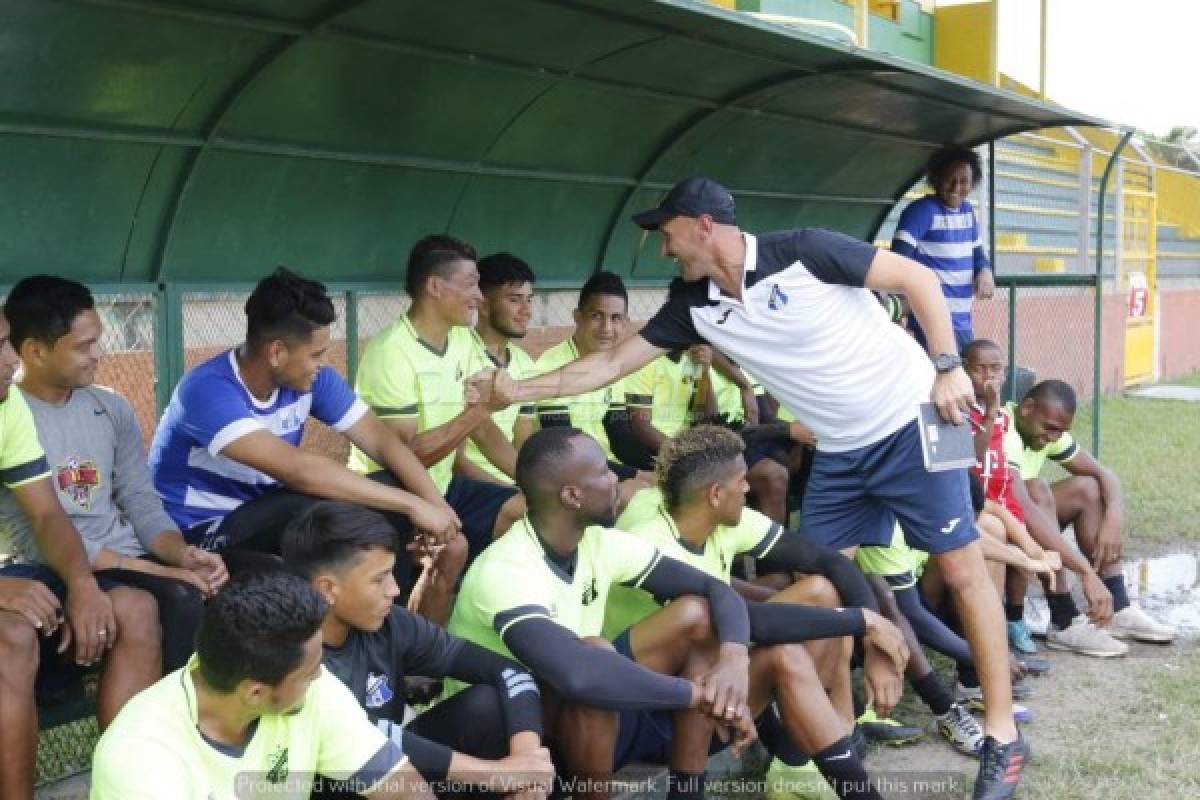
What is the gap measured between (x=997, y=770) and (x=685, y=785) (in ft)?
3.22

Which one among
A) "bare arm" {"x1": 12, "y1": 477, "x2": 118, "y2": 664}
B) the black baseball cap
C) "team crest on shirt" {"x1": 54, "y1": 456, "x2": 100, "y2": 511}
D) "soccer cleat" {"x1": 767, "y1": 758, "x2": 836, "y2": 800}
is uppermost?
the black baseball cap

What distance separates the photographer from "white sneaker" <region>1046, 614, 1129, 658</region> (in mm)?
5289

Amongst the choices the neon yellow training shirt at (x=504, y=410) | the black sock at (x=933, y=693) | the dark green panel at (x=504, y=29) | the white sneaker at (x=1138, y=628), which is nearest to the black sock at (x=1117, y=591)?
the white sneaker at (x=1138, y=628)

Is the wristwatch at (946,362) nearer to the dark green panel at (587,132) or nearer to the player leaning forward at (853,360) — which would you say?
the player leaning forward at (853,360)

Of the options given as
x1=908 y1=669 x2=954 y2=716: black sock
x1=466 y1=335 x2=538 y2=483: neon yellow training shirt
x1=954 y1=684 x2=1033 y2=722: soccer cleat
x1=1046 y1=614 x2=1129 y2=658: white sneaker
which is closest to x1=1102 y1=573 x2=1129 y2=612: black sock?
x1=1046 y1=614 x2=1129 y2=658: white sneaker

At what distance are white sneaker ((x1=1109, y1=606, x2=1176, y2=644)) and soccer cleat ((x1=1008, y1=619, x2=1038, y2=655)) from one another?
40cm

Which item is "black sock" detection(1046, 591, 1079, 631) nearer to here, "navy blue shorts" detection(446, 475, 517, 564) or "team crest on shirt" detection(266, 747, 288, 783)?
"navy blue shorts" detection(446, 475, 517, 564)

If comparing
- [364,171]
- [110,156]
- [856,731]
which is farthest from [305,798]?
[364,171]

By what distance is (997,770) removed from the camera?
377cm

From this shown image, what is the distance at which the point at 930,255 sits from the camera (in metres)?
6.75

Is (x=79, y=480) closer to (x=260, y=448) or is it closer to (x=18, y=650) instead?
(x=260, y=448)

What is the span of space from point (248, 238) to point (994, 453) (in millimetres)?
2977

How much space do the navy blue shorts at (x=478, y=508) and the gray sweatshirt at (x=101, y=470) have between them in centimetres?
112

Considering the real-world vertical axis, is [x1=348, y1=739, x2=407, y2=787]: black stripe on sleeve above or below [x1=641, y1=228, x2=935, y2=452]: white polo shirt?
below
